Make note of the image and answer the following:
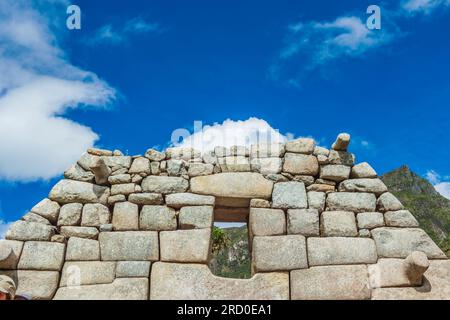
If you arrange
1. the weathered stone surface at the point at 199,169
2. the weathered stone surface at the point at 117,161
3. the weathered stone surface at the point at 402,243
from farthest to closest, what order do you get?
the weathered stone surface at the point at 117,161
the weathered stone surface at the point at 199,169
the weathered stone surface at the point at 402,243

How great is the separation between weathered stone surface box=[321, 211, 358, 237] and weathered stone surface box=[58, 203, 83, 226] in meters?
3.11

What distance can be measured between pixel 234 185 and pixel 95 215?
1.82 m

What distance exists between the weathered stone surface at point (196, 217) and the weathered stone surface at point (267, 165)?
849 mm

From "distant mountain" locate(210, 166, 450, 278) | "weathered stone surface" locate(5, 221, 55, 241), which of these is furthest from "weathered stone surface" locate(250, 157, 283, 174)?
"distant mountain" locate(210, 166, 450, 278)

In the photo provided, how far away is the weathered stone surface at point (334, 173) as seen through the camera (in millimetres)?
6754

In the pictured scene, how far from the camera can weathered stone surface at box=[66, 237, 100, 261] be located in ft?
20.1

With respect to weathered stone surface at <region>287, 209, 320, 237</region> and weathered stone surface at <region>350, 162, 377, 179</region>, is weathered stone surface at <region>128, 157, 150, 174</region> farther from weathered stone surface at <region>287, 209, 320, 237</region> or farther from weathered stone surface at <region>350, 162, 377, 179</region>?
weathered stone surface at <region>350, 162, 377, 179</region>

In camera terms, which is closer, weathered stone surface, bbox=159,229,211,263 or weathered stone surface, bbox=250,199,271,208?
weathered stone surface, bbox=159,229,211,263

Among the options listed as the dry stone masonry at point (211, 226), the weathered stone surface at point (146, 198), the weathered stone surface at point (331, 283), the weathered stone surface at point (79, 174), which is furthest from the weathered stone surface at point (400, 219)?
the weathered stone surface at point (79, 174)

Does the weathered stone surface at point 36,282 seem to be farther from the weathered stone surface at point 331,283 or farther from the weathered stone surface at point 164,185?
the weathered stone surface at point 331,283

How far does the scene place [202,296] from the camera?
5895 millimetres

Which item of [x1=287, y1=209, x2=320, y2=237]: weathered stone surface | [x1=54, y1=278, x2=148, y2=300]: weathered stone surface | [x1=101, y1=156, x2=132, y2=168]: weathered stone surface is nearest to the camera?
[x1=54, y1=278, x2=148, y2=300]: weathered stone surface

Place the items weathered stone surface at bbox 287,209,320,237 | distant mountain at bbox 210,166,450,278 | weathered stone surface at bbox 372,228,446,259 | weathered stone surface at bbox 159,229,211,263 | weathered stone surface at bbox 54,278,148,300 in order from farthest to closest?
distant mountain at bbox 210,166,450,278 < weathered stone surface at bbox 287,209,320,237 < weathered stone surface at bbox 372,228,446,259 < weathered stone surface at bbox 159,229,211,263 < weathered stone surface at bbox 54,278,148,300
